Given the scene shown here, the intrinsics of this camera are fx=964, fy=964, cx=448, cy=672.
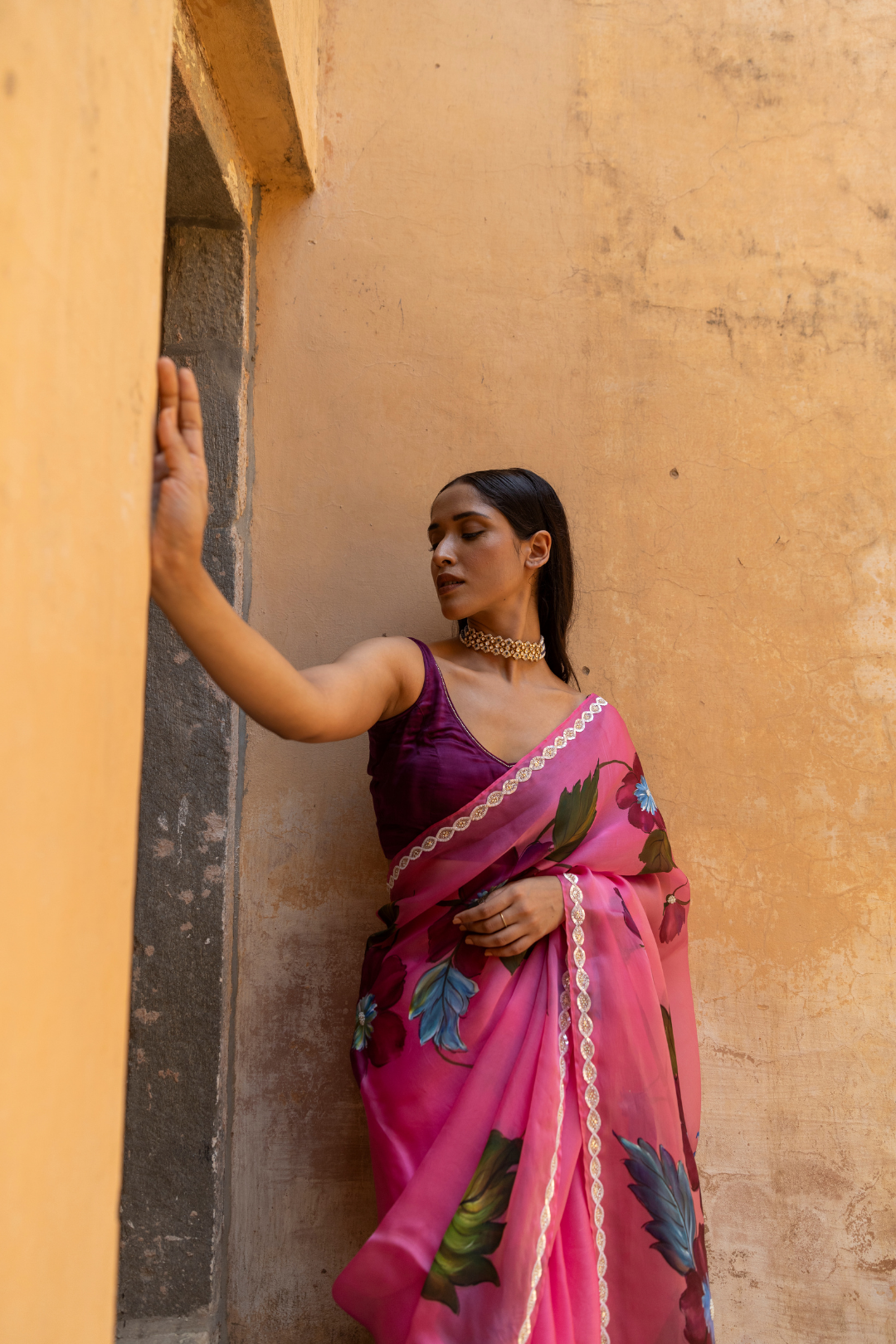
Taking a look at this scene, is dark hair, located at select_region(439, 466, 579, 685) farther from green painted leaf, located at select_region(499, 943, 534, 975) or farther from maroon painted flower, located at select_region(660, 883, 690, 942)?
green painted leaf, located at select_region(499, 943, 534, 975)

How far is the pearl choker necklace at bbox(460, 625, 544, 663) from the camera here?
185 centimetres

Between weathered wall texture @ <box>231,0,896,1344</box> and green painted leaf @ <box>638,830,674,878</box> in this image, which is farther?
weathered wall texture @ <box>231,0,896,1344</box>

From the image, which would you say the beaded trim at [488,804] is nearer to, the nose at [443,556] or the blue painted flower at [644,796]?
the blue painted flower at [644,796]

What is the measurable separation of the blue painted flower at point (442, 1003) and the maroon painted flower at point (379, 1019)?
0.16 ft

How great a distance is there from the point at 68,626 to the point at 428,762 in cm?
99

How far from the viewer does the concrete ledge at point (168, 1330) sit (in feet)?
5.40

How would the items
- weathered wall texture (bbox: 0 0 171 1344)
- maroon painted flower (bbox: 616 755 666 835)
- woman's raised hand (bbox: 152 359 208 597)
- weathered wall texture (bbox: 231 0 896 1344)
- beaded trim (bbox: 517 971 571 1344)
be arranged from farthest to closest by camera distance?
weathered wall texture (bbox: 231 0 896 1344)
maroon painted flower (bbox: 616 755 666 835)
beaded trim (bbox: 517 971 571 1344)
woman's raised hand (bbox: 152 359 208 597)
weathered wall texture (bbox: 0 0 171 1344)

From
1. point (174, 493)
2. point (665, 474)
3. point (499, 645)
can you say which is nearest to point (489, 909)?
point (499, 645)

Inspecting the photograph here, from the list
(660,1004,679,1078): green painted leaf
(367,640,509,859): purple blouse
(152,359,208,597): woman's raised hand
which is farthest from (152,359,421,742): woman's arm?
(660,1004,679,1078): green painted leaf

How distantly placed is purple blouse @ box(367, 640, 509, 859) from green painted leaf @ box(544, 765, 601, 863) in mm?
126

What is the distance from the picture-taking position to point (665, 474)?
7.16 ft

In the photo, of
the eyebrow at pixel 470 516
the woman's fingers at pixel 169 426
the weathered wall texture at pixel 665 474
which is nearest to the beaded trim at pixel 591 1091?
the weathered wall texture at pixel 665 474

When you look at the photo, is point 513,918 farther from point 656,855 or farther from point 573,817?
point 656,855

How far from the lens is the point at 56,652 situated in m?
0.72
